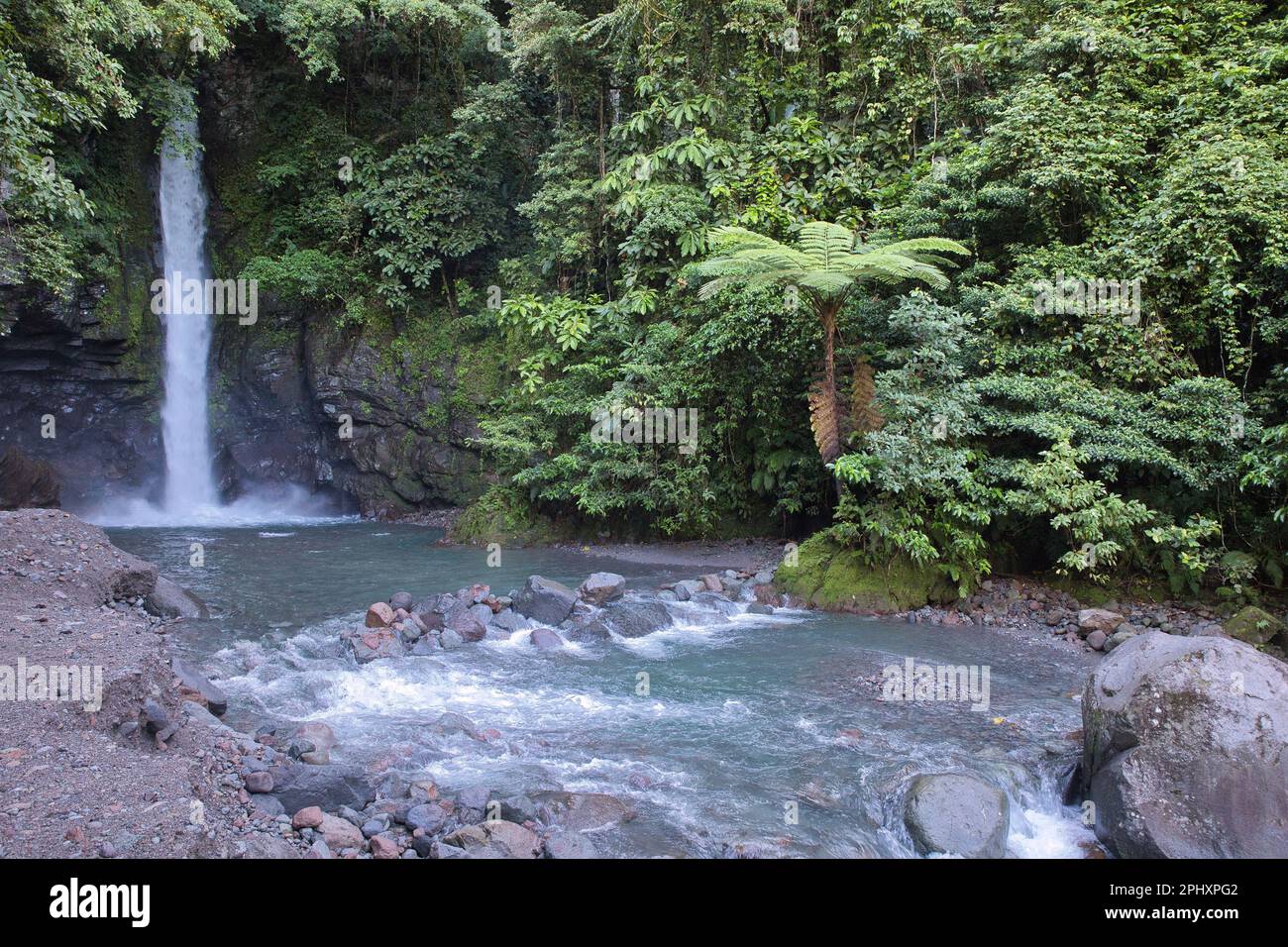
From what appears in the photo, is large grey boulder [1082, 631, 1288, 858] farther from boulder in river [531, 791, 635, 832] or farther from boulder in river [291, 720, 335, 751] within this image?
boulder in river [291, 720, 335, 751]

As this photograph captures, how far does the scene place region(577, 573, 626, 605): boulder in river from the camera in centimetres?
1055

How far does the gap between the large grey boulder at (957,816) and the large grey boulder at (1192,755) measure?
67 centimetres

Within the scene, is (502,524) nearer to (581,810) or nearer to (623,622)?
(623,622)

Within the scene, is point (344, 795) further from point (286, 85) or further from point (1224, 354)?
point (286, 85)

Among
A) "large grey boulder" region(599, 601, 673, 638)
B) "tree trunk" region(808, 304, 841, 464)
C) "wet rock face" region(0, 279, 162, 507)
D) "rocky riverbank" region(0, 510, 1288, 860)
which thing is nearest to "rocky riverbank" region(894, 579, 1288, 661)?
"tree trunk" region(808, 304, 841, 464)

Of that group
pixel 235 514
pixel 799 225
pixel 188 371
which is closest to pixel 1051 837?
pixel 799 225

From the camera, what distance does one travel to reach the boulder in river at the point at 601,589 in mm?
10547

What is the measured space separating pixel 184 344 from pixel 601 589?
1454 centimetres

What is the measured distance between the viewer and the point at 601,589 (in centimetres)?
1060

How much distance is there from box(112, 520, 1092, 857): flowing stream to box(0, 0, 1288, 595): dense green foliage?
2.45m

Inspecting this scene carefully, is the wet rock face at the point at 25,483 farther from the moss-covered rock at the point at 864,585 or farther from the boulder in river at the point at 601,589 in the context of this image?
the moss-covered rock at the point at 864,585

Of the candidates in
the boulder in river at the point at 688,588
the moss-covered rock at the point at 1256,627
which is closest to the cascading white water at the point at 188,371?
the boulder in river at the point at 688,588

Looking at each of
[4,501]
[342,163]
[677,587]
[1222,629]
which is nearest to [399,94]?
[342,163]

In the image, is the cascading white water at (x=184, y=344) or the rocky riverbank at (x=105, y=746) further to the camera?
the cascading white water at (x=184, y=344)
